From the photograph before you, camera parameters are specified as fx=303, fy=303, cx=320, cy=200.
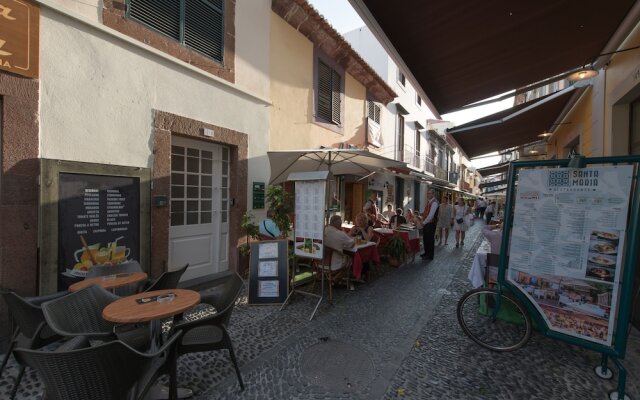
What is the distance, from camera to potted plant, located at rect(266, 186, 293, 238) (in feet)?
19.2

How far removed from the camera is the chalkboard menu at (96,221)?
3.65 metres

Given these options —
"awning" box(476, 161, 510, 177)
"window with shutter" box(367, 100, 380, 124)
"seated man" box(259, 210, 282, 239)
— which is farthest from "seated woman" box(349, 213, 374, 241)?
"awning" box(476, 161, 510, 177)

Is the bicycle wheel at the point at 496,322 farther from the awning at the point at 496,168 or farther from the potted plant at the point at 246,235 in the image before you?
the awning at the point at 496,168

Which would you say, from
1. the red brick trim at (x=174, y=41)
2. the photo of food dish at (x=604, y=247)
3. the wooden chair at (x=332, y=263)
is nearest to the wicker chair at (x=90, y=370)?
the wooden chair at (x=332, y=263)

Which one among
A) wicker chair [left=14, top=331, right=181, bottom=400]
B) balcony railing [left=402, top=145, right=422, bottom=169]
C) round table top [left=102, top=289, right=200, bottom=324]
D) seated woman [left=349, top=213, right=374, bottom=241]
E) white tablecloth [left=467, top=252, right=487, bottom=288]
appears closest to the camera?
wicker chair [left=14, top=331, right=181, bottom=400]

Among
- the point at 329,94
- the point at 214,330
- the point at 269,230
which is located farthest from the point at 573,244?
the point at 329,94

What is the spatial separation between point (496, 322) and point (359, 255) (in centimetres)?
220

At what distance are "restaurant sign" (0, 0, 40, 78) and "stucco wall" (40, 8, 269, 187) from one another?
0.10 m

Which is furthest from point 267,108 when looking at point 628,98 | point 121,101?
point 628,98

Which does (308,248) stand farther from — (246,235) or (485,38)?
(485,38)

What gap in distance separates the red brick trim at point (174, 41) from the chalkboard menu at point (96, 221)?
206cm

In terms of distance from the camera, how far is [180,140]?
5.20 metres

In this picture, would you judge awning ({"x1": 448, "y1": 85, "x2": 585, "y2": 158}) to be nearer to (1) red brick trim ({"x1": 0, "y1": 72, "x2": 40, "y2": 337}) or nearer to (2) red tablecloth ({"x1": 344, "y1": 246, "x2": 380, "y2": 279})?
(2) red tablecloth ({"x1": 344, "y1": 246, "x2": 380, "y2": 279})

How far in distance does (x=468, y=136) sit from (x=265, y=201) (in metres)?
7.66
